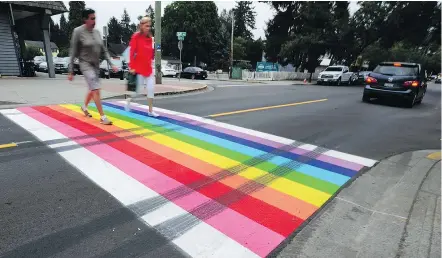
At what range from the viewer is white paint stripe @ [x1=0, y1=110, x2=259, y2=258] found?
2.45m

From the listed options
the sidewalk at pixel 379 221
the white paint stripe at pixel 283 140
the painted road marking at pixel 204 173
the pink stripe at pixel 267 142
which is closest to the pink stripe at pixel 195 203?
the painted road marking at pixel 204 173

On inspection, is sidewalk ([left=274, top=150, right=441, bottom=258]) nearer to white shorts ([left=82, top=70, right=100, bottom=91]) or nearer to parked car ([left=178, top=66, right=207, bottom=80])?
white shorts ([left=82, top=70, right=100, bottom=91])

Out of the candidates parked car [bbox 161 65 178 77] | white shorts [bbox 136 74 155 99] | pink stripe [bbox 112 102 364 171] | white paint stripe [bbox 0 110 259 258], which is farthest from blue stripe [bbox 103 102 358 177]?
parked car [bbox 161 65 178 77]

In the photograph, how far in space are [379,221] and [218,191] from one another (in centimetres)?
160

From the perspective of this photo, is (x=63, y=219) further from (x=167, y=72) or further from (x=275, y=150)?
(x=167, y=72)

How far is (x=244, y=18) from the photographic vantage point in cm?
8044

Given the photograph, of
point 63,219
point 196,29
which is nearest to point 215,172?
point 63,219

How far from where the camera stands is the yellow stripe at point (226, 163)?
11.5ft

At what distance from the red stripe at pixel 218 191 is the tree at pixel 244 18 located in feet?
249

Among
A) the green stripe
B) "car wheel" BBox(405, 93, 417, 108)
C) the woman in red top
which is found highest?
the woman in red top

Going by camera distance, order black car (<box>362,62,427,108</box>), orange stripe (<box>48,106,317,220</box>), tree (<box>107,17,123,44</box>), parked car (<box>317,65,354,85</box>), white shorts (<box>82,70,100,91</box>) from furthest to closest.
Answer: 1. tree (<box>107,17,123,44</box>)
2. parked car (<box>317,65,354,85</box>)
3. black car (<box>362,62,427,108</box>)
4. white shorts (<box>82,70,100,91</box>)
5. orange stripe (<box>48,106,317,220</box>)

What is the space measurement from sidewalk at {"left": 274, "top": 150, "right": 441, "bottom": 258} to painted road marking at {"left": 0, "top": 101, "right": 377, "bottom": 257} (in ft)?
0.52

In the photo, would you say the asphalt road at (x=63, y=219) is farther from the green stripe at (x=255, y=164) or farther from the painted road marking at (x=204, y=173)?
the green stripe at (x=255, y=164)

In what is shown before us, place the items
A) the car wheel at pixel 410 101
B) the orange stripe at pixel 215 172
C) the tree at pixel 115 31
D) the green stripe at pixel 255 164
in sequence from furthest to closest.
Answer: the tree at pixel 115 31, the car wheel at pixel 410 101, the green stripe at pixel 255 164, the orange stripe at pixel 215 172
